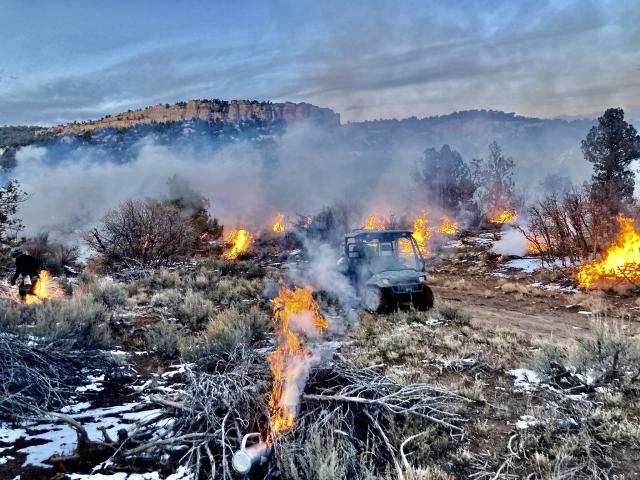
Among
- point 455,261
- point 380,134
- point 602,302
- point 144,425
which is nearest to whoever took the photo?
point 144,425

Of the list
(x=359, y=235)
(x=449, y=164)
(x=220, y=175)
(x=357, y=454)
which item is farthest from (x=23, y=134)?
(x=357, y=454)

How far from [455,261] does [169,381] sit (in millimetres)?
25117

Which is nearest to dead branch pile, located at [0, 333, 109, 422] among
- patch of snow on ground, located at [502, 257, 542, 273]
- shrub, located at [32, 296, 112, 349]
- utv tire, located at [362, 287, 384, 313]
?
shrub, located at [32, 296, 112, 349]

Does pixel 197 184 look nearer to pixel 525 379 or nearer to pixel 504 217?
pixel 504 217

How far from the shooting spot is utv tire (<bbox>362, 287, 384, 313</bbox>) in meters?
11.5

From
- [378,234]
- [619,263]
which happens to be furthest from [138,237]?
[619,263]

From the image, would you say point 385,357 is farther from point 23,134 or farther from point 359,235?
point 23,134

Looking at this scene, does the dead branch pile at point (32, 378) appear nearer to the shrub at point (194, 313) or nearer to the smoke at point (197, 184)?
the shrub at point (194, 313)

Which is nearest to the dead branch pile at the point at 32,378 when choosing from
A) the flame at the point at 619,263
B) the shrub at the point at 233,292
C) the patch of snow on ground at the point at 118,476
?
the patch of snow on ground at the point at 118,476

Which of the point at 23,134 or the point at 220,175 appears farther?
the point at 23,134

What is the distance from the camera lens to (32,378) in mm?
5984

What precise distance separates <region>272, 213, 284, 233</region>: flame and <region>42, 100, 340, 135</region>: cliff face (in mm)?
66192

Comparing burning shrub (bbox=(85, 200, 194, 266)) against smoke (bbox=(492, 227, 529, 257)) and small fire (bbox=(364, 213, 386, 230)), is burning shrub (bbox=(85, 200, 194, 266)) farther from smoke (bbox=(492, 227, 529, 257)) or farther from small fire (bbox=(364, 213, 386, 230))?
smoke (bbox=(492, 227, 529, 257))

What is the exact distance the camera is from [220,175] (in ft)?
204
